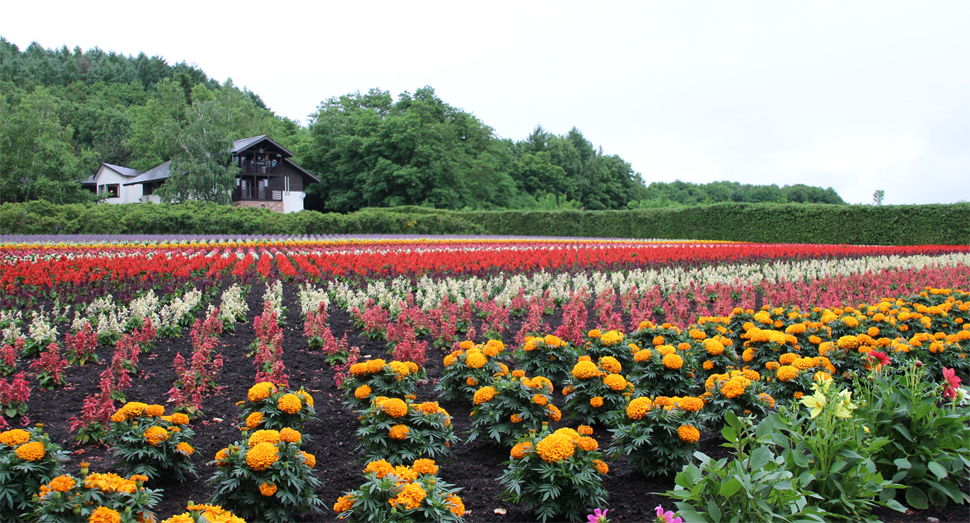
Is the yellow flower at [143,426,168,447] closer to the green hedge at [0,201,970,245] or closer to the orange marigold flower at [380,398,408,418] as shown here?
the orange marigold flower at [380,398,408,418]

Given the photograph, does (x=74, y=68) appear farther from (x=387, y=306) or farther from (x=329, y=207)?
(x=387, y=306)

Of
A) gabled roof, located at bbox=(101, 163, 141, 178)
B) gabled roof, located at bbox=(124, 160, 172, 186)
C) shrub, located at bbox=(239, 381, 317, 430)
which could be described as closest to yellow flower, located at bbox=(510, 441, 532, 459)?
shrub, located at bbox=(239, 381, 317, 430)

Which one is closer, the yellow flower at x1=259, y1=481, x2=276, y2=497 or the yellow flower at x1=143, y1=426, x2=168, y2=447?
the yellow flower at x1=259, y1=481, x2=276, y2=497

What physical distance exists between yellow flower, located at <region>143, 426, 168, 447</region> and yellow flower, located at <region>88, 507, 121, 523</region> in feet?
3.01

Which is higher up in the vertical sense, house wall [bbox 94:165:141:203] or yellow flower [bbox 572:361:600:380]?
house wall [bbox 94:165:141:203]

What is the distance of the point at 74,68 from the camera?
6762 centimetres

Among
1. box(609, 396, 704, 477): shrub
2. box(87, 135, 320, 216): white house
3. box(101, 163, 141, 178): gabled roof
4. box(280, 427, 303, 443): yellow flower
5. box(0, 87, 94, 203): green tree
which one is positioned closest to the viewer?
box(280, 427, 303, 443): yellow flower

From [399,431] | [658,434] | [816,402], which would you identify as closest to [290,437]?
[399,431]

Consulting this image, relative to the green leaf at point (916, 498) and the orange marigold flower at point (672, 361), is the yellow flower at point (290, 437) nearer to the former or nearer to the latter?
the orange marigold flower at point (672, 361)

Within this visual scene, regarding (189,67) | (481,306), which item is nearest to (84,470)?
(481,306)

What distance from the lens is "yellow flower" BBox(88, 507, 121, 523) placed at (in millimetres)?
1979

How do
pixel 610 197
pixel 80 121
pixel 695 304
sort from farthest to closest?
pixel 610 197 → pixel 80 121 → pixel 695 304

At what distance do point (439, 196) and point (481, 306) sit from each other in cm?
3690

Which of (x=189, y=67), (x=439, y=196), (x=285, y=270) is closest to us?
(x=285, y=270)
